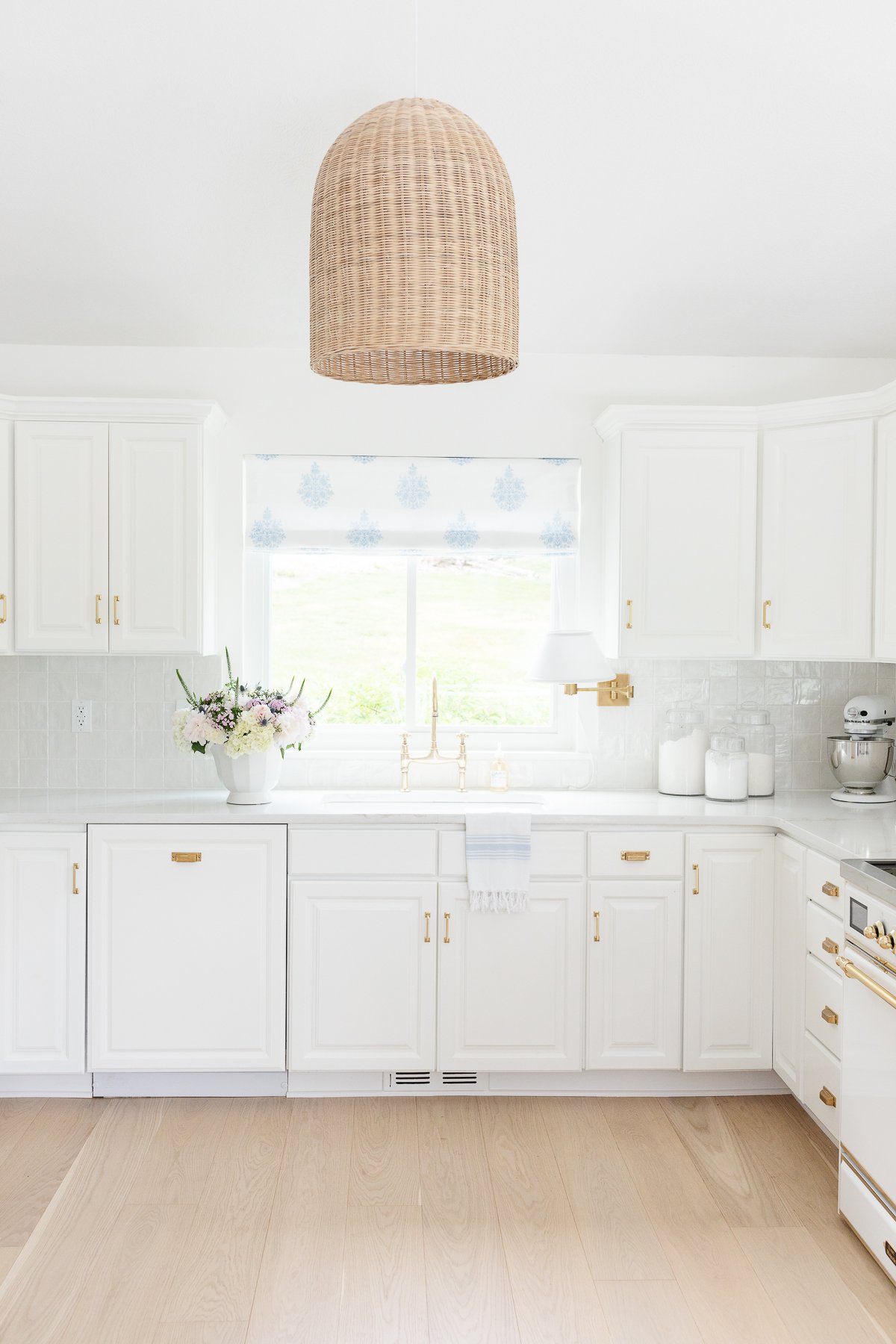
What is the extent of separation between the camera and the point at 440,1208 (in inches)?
107

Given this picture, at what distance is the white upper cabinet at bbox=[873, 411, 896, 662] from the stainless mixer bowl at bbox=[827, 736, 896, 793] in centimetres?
38

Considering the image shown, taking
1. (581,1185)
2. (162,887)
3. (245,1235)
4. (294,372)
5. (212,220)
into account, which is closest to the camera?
(245,1235)

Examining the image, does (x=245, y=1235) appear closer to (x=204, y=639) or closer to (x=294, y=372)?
(x=204, y=639)

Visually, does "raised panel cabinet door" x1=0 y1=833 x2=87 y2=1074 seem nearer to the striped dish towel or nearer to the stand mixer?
the striped dish towel

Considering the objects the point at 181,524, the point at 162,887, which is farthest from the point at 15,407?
the point at 162,887

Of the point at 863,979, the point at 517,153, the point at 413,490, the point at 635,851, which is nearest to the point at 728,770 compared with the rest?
the point at 635,851

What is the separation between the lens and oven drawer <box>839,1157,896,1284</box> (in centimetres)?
235

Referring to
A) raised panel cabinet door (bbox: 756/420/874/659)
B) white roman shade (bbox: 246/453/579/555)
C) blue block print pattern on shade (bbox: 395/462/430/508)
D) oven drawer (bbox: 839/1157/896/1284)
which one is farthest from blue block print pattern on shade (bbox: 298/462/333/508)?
oven drawer (bbox: 839/1157/896/1284)

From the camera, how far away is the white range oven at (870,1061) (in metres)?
2.35

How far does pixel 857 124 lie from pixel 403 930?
8.55ft

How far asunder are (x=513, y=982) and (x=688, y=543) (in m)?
1.58

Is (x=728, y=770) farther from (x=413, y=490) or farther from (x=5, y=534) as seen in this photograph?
(x=5, y=534)

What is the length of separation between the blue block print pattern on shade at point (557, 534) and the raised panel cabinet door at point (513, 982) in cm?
127

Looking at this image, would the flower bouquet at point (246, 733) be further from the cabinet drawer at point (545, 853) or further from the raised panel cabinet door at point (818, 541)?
the raised panel cabinet door at point (818, 541)
